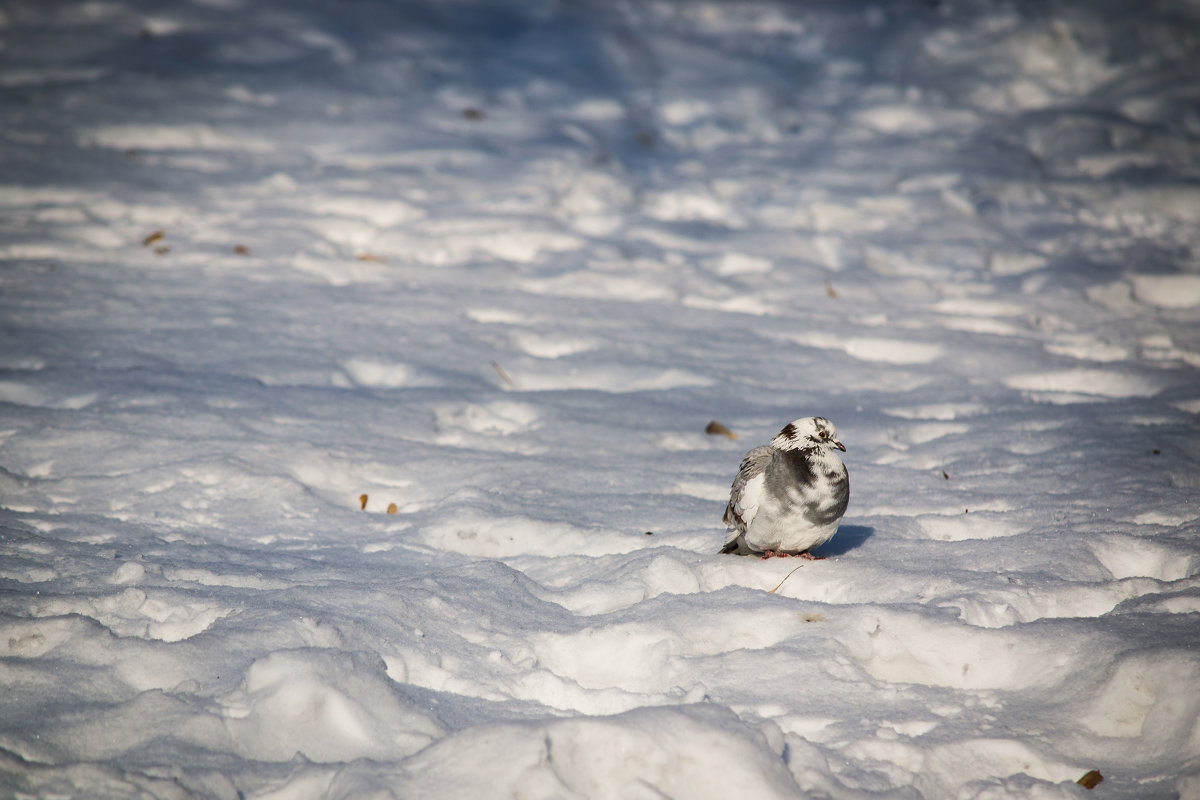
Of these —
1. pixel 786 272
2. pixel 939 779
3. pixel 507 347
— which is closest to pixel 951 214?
pixel 786 272

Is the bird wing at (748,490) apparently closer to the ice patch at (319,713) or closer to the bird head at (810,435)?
the bird head at (810,435)

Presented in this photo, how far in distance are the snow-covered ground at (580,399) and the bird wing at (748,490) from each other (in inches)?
5.9

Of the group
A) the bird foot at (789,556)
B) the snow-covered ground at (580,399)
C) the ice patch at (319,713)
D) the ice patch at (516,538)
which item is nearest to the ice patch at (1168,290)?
the snow-covered ground at (580,399)

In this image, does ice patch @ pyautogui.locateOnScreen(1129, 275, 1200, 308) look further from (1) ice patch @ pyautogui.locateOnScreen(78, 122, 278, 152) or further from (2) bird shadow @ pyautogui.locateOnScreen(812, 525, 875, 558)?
(1) ice patch @ pyautogui.locateOnScreen(78, 122, 278, 152)

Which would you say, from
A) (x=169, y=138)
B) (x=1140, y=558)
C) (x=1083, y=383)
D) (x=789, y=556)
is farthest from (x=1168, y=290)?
(x=169, y=138)

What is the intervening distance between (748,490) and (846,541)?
545mm

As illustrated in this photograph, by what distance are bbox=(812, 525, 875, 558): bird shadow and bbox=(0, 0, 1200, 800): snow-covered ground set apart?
1.4 inches

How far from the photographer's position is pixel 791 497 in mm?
2729

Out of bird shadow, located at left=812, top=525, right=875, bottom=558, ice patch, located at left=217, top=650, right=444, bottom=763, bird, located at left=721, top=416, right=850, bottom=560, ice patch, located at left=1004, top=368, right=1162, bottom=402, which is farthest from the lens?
ice patch, located at left=1004, top=368, right=1162, bottom=402

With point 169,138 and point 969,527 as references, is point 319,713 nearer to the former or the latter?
point 969,527

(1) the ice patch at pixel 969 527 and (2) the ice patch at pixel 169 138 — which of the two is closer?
(1) the ice patch at pixel 969 527

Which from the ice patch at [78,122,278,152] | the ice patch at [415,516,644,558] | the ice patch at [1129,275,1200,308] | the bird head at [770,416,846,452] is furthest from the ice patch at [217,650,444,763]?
the ice patch at [78,122,278,152]

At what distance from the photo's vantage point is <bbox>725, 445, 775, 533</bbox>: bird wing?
9.25 ft

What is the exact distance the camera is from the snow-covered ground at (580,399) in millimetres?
2051
